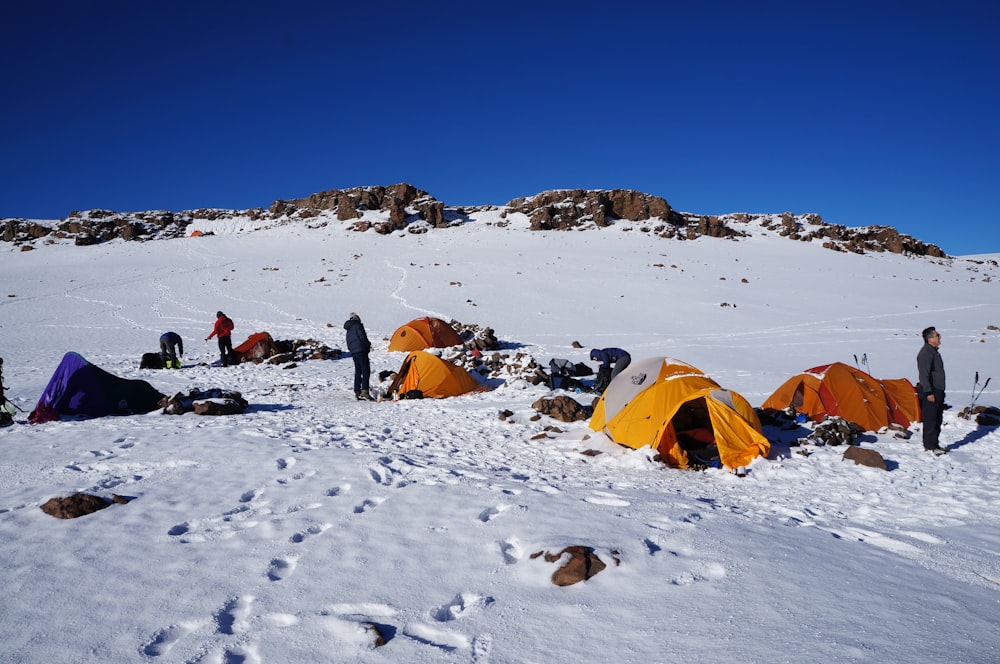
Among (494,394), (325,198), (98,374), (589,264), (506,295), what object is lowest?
(494,394)

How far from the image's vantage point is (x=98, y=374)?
1021 cm

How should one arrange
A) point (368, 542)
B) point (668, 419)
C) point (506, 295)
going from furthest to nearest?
point (506, 295) < point (668, 419) < point (368, 542)

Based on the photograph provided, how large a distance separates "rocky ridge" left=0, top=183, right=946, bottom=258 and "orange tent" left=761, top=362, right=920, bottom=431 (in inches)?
1869

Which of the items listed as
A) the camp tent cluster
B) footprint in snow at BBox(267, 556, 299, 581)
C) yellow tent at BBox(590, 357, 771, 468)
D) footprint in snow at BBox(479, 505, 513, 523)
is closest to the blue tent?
the camp tent cluster

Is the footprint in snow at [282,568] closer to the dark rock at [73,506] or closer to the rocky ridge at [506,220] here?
the dark rock at [73,506]

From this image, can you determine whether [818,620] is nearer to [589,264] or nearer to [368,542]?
[368,542]

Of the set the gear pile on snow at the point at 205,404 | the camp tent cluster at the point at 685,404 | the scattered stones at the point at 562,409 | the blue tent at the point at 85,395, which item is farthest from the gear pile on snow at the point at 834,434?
the blue tent at the point at 85,395

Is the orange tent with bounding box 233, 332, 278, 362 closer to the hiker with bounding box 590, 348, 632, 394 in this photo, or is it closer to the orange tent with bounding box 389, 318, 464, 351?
the orange tent with bounding box 389, 318, 464, 351

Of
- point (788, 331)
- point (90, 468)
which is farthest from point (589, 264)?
point (90, 468)

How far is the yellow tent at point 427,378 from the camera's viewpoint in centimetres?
1301

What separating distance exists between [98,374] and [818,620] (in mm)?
12330

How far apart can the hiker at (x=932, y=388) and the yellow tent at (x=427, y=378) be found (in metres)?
9.46

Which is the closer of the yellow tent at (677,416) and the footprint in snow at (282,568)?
the footprint in snow at (282,568)

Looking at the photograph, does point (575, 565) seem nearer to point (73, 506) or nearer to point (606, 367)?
point (73, 506)
